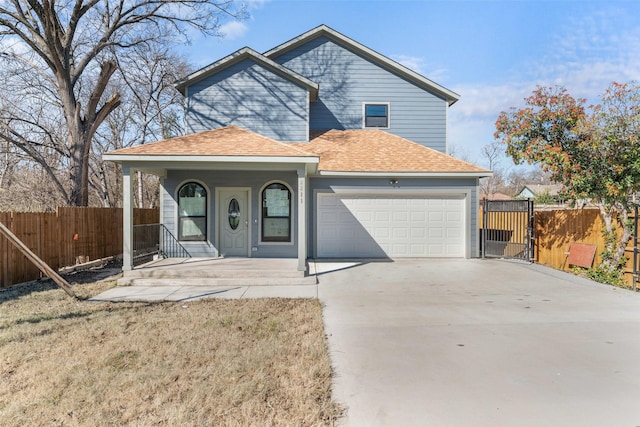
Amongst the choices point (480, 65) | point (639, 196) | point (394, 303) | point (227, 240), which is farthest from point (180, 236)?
point (480, 65)

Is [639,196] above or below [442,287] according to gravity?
above

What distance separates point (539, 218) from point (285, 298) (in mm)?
8674

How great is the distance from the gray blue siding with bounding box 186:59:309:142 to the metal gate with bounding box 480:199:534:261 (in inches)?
267

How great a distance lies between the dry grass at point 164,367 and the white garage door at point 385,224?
17.6 ft

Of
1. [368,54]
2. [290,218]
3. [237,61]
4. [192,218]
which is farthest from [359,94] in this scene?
[192,218]

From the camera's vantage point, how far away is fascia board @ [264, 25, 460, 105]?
515 inches

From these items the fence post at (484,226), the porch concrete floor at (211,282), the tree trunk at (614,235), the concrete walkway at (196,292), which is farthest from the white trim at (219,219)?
the tree trunk at (614,235)

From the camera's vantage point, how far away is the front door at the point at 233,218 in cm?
1060

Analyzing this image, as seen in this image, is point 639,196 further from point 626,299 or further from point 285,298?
point 285,298

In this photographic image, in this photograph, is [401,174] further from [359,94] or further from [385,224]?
[359,94]

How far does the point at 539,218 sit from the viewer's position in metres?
10.7

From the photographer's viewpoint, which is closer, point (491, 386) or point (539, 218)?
point (491, 386)

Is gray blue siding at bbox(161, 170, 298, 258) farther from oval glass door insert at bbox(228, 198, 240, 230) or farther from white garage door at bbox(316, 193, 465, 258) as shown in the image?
white garage door at bbox(316, 193, 465, 258)

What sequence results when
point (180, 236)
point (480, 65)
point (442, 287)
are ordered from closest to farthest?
point (442, 287)
point (180, 236)
point (480, 65)
